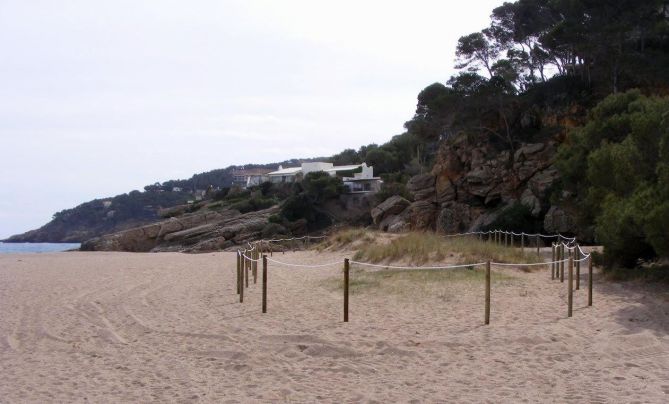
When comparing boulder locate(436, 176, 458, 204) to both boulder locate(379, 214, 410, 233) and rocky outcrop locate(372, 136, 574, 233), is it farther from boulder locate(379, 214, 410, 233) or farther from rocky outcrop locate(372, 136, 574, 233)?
boulder locate(379, 214, 410, 233)

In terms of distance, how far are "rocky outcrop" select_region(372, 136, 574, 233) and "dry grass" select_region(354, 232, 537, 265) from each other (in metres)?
14.3

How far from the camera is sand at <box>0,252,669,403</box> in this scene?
725 centimetres

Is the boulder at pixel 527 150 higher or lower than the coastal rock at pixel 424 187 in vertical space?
higher

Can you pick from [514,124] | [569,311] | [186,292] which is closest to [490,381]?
[569,311]

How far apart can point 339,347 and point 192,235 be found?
164ft

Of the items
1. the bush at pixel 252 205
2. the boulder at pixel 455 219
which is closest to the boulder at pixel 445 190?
the boulder at pixel 455 219

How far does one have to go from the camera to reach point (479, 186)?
3997cm

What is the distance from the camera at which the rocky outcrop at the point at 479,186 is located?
3597 centimetres

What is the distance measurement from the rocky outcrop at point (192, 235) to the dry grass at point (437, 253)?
1346 inches

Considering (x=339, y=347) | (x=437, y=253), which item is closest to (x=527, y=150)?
(x=437, y=253)

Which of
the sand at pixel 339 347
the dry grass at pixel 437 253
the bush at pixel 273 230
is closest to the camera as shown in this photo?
the sand at pixel 339 347

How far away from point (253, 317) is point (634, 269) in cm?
1092

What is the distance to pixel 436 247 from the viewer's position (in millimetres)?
20391

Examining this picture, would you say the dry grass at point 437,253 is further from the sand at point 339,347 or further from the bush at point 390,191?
the bush at point 390,191
